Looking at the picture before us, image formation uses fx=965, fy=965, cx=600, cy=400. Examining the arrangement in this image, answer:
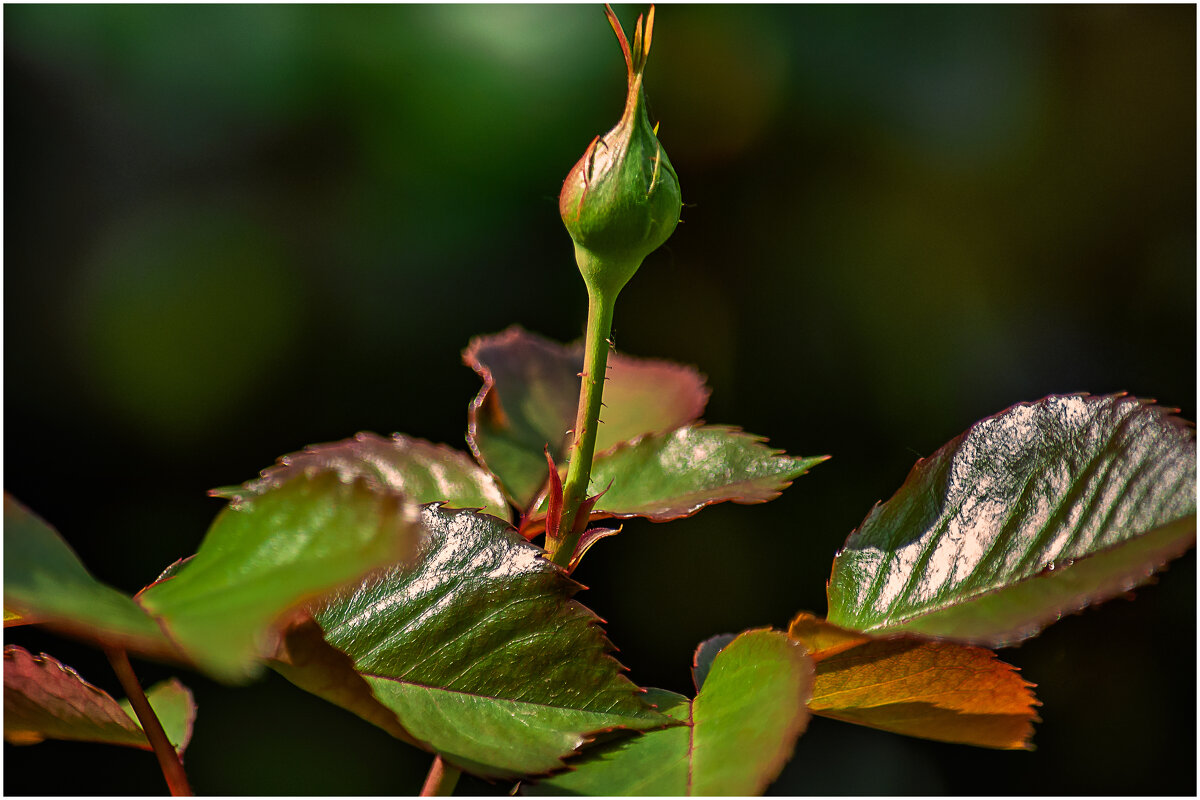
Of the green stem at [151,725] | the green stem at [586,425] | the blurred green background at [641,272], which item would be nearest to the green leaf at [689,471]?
the green stem at [586,425]

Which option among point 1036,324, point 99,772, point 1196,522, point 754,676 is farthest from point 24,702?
point 1036,324

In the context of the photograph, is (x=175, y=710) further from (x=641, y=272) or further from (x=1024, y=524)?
(x=641, y=272)

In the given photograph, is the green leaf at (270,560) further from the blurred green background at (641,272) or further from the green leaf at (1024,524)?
the blurred green background at (641,272)

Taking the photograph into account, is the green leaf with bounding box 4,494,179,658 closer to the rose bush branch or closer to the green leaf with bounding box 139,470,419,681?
the green leaf with bounding box 139,470,419,681

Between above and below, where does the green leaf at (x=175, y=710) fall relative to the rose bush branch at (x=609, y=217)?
below

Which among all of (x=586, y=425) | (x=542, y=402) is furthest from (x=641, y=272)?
(x=586, y=425)

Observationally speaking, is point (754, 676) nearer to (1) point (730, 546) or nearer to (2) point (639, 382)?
(2) point (639, 382)
